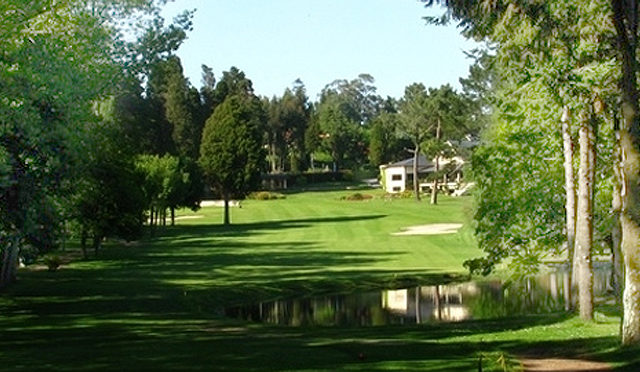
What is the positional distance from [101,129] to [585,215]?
2285 cm

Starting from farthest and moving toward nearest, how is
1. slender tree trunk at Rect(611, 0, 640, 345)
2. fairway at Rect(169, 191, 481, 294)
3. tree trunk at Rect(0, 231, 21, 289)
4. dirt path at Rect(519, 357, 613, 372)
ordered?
fairway at Rect(169, 191, 481, 294) → tree trunk at Rect(0, 231, 21, 289) → slender tree trunk at Rect(611, 0, 640, 345) → dirt path at Rect(519, 357, 613, 372)

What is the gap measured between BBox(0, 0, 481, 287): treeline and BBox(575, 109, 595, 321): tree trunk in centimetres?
1257

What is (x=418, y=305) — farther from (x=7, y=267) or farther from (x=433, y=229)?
(x=433, y=229)

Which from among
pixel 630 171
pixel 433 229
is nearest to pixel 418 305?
pixel 630 171

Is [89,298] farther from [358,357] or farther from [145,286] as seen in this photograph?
[358,357]

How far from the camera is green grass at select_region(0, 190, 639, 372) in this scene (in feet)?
55.7

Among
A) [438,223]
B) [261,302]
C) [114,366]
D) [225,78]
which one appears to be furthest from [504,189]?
[225,78]

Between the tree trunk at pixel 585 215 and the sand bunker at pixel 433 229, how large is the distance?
1658 inches

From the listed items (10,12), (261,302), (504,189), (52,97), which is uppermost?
(10,12)

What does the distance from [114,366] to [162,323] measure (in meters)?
10.4

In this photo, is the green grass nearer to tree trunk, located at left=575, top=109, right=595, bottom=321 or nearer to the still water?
tree trunk, located at left=575, top=109, right=595, bottom=321

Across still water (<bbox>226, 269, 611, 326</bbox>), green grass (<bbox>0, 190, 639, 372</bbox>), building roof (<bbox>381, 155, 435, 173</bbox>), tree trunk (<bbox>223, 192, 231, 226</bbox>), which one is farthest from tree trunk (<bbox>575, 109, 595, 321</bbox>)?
building roof (<bbox>381, 155, 435, 173</bbox>)

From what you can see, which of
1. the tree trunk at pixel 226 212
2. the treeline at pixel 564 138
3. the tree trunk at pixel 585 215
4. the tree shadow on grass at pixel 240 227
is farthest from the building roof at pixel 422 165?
the tree trunk at pixel 585 215

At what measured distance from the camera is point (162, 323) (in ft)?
88.2
